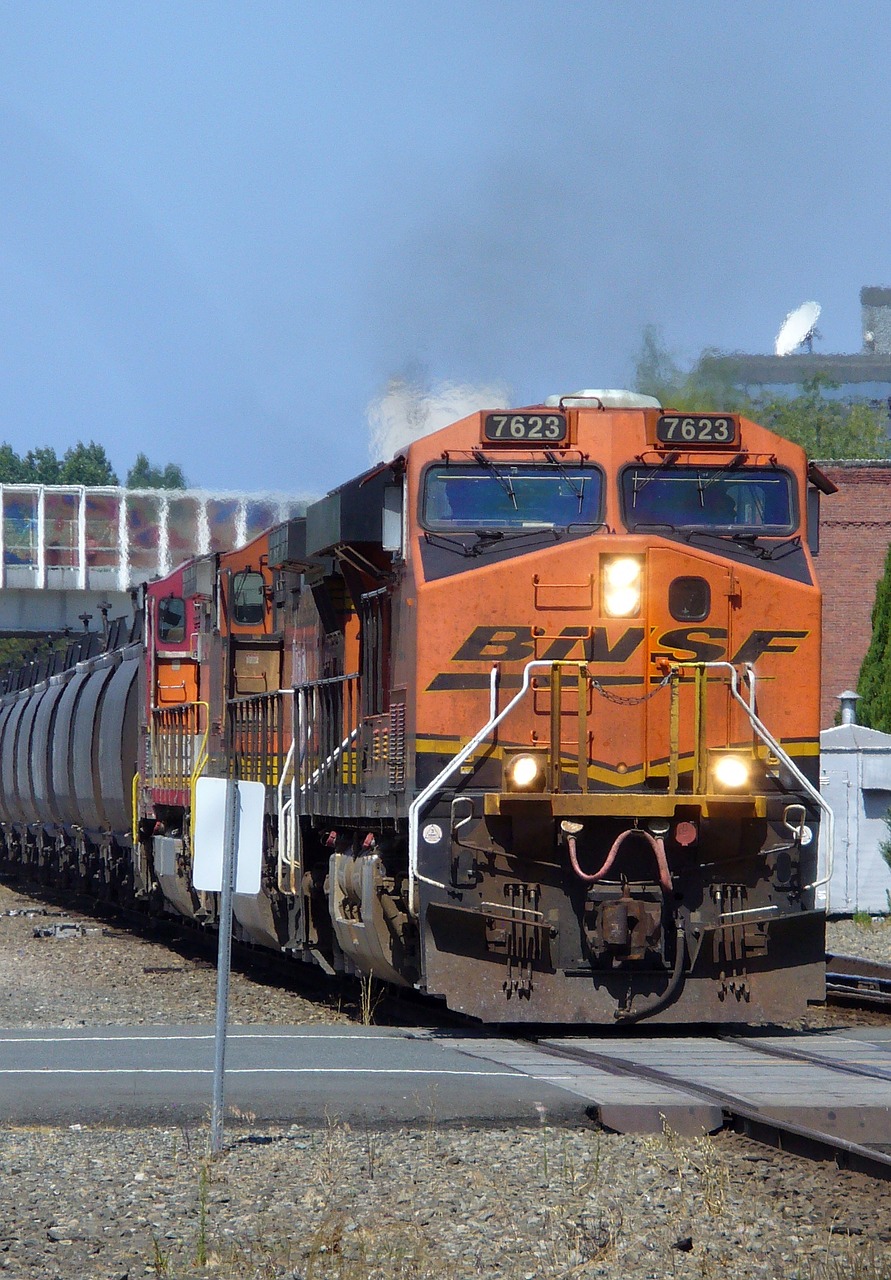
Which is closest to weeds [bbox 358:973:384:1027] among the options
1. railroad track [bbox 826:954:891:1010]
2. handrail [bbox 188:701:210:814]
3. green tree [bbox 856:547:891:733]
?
handrail [bbox 188:701:210:814]

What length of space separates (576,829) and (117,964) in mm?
8832

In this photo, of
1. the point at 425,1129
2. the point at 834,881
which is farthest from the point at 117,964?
the point at 834,881

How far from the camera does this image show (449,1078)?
9.45 metres

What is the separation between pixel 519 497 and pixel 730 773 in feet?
7.16

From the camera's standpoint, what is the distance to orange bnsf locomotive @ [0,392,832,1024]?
1086 centimetres

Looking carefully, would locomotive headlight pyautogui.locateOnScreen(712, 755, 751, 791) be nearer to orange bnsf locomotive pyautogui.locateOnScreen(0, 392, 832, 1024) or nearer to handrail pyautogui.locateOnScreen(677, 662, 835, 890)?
orange bnsf locomotive pyautogui.locateOnScreen(0, 392, 832, 1024)

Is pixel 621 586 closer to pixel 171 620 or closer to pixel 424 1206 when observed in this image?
pixel 424 1206

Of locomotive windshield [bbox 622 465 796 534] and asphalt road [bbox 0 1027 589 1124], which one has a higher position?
locomotive windshield [bbox 622 465 796 534]

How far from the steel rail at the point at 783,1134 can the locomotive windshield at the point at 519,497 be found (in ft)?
11.6

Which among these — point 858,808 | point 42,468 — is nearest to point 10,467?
point 42,468

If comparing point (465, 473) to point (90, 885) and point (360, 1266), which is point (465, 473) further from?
point (90, 885)

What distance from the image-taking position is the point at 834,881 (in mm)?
26406

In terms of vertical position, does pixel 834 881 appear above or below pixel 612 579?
below

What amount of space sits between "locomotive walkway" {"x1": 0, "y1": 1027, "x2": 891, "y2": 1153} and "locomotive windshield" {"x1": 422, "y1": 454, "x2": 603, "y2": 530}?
3.26 m
